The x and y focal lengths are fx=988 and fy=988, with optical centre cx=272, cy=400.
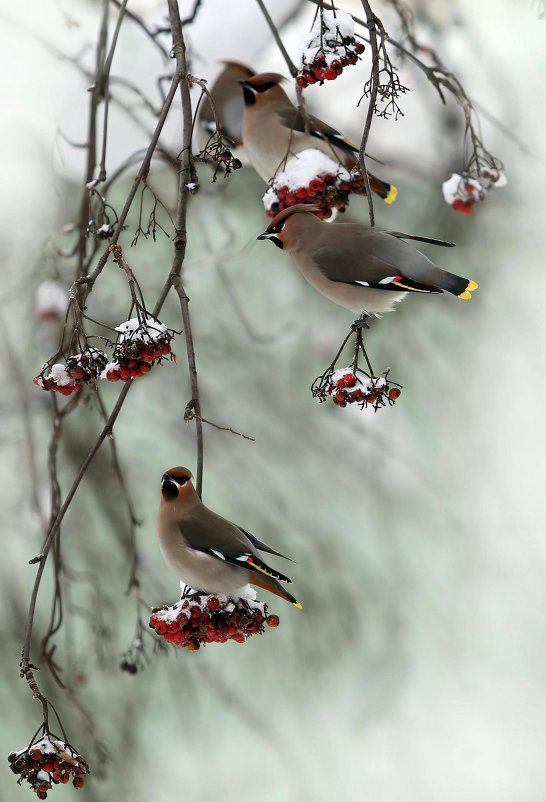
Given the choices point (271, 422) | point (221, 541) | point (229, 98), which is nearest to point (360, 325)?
point (221, 541)

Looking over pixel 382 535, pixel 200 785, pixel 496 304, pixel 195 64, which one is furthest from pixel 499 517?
pixel 195 64

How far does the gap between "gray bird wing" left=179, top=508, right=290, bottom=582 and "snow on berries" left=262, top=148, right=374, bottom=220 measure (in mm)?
609

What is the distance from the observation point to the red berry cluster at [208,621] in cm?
159

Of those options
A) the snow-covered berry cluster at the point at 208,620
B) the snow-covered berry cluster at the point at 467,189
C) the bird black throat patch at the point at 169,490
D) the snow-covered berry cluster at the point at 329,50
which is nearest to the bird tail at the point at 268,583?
the snow-covered berry cluster at the point at 208,620

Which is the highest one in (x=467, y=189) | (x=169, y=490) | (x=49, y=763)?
(x=467, y=189)

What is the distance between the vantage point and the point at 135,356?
4.65ft

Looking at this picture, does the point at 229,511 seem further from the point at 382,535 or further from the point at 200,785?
the point at 200,785

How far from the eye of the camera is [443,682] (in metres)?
5.16

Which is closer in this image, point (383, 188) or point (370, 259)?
point (370, 259)

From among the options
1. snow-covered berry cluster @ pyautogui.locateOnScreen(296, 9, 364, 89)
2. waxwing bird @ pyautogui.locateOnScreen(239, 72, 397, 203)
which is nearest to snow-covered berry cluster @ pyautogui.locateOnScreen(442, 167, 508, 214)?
waxwing bird @ pyautogui.locateOnScreen(239, 72, 397, 203)

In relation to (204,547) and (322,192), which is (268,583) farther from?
(322,192)

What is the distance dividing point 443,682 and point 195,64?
3397 mm

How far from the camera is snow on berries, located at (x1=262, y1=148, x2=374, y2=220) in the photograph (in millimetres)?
1826

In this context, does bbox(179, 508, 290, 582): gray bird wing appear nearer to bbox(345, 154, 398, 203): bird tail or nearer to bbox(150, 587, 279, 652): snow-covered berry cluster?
bbox(150, 587, 279, 652): snow-covered berry cluster
